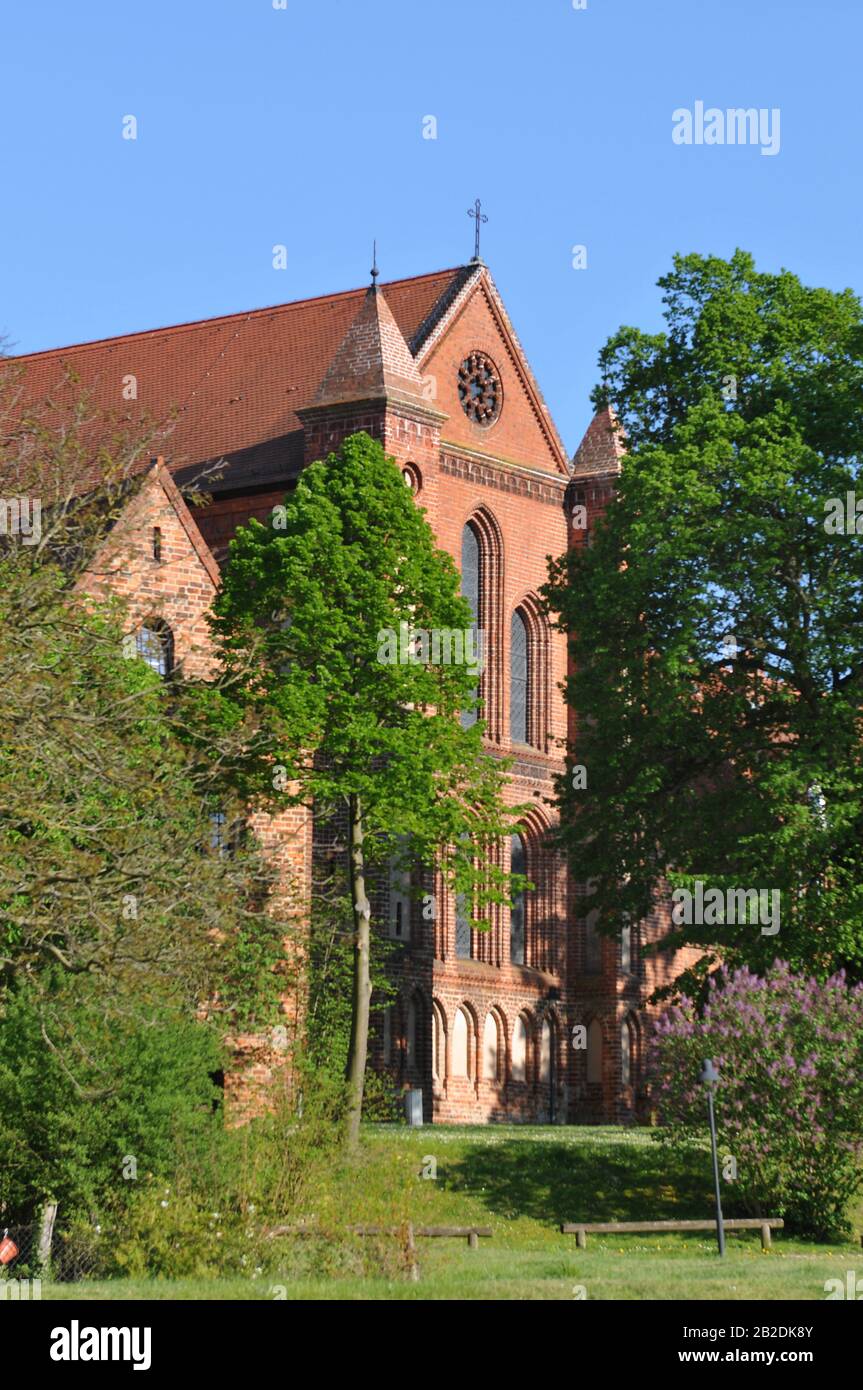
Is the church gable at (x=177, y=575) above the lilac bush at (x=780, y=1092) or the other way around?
above

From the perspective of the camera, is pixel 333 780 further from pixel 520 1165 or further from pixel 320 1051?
pixel 520 1165

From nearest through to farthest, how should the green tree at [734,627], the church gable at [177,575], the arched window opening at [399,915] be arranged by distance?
the green tree at [734,627]
the church gable at [177,575]
the arched window opening at [399,915]

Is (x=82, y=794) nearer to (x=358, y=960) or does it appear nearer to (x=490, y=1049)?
(x=358, y=960)

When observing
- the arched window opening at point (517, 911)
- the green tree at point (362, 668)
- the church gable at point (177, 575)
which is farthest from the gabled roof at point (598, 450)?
the church gable at point (177, 575)

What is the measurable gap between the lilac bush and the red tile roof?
68.0 ft

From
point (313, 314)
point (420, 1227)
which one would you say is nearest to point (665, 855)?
point (420, 1227)

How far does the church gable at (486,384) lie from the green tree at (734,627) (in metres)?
12.0

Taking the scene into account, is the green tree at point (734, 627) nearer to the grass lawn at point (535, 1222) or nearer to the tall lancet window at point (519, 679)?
the grass lawn at point (535, 1222)

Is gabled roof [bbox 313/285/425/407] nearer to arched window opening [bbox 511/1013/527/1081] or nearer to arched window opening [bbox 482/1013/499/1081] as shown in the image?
arched window opening [bbox 482/1013/499/1081]

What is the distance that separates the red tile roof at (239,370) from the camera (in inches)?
2035

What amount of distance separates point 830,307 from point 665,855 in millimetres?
9950

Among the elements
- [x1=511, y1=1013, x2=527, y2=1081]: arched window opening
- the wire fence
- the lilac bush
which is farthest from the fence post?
[x1=511, y1=1013, x2=527, y2=1081]: arched window opening

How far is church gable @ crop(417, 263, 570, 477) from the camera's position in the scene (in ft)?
170

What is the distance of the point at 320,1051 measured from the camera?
123 ft
